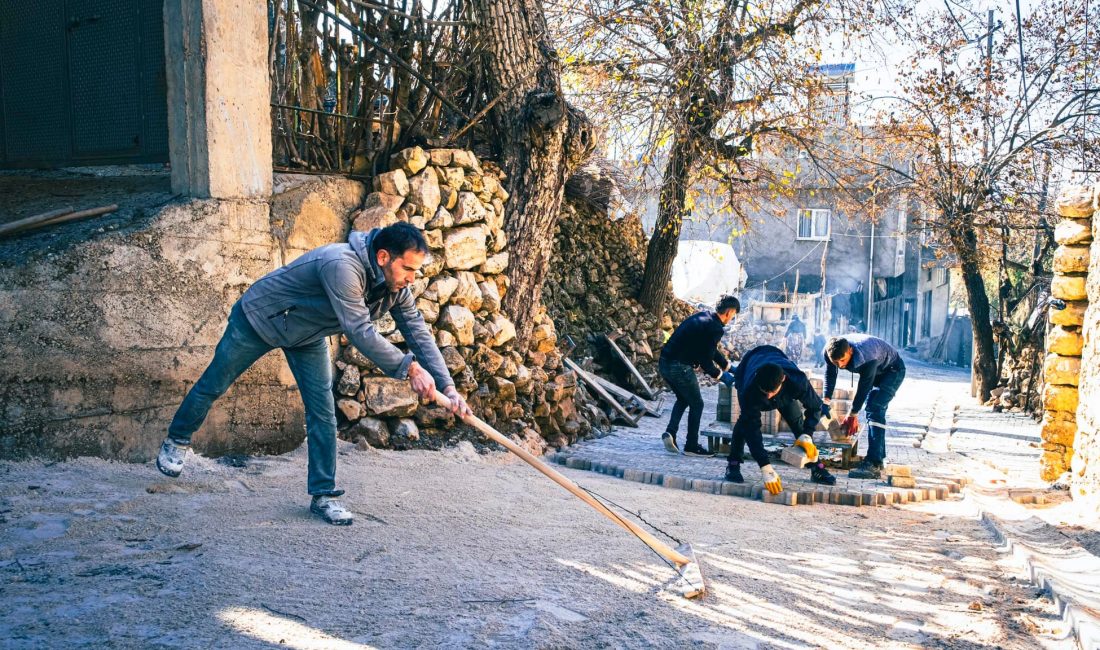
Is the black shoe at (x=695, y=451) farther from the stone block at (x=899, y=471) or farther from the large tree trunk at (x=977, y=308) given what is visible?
the large tree trunk at (x=977, y=308)

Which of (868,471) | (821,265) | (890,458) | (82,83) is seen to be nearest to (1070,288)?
(890,458)

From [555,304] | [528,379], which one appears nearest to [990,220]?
[555,304]

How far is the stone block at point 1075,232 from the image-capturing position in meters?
7.64

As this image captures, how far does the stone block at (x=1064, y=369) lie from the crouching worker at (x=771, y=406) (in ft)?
8.29

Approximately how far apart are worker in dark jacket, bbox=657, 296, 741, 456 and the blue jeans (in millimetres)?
4734

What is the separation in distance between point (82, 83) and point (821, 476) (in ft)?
20.8

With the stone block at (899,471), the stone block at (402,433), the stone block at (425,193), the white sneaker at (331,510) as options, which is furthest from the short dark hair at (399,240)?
the stone block at (899,471)

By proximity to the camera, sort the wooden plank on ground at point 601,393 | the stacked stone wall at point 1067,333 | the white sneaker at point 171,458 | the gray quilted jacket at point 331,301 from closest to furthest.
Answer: the gray quilted jacket at point 331,301 → the white sneaker at point 171,458 → the stacked stone wall at point 1067,333 → the wooden plank on ground at point 601,393

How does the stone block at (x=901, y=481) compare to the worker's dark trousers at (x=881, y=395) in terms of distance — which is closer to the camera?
the stone block at (x=901, y=481)

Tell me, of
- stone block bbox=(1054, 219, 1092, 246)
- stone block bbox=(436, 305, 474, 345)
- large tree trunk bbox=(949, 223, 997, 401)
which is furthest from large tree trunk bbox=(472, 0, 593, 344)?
large tree trunk bbox=(949, 223, 997, 401)

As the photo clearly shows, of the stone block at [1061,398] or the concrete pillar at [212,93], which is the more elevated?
the concrete pillar at [212,93]

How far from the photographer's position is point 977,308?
14.1 meters

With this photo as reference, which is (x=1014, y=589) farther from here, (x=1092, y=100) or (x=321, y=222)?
(x=1092, y=100)

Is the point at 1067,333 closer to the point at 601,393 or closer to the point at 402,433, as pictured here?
the point at 601,393
